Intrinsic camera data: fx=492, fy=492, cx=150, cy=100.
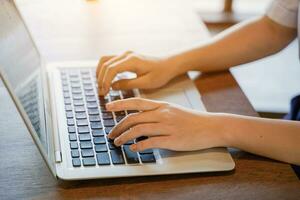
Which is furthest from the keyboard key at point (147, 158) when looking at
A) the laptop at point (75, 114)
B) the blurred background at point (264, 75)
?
the blurred background at point (264, 75)

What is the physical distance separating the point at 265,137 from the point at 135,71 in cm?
30

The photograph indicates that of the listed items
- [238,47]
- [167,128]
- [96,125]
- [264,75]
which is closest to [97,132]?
[96,125]

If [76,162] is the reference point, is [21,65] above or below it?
above

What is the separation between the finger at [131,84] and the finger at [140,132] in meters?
0.18

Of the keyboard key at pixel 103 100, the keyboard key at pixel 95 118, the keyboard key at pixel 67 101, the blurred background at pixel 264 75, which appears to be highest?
the keyboard key at pixel 67 101

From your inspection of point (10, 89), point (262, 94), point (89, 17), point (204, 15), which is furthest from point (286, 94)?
point (10, 89)

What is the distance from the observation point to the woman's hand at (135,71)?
924mm

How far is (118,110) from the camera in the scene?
0.81 m

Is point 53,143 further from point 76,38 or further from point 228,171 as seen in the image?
point 76,38

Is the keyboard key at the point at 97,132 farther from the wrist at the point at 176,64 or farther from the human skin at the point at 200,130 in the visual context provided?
the wrist at the point at 176,64

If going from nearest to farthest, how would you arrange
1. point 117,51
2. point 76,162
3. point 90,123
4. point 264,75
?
point 76,162 → point 90,123 → point 117,51 → point 264,75

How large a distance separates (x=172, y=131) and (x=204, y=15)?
0.97 metres

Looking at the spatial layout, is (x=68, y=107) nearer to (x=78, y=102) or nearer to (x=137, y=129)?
(x=78, y=102)

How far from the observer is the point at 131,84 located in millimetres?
935
